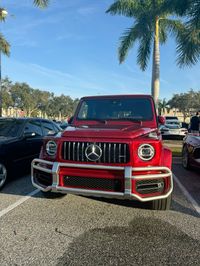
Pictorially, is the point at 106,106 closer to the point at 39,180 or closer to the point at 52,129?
the point at 39,180

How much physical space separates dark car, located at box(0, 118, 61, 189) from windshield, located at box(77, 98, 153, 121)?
0.84m

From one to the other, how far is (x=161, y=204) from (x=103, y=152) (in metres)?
1.36

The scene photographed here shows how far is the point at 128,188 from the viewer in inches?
157

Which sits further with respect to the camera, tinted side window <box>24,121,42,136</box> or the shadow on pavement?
tinted side window <box>24,121,42,136</box>

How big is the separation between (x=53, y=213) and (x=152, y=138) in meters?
1.96

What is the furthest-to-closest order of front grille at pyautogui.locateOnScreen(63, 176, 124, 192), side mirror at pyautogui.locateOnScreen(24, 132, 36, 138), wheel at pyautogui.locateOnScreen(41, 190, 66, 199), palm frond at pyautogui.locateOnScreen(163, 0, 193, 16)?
palm frond at pyautogui.locateOnScreen(163, 0, 193, 16) → side mirror at pyautogui.locateOnScreen(24, 132, 36, 138) → wheel at pyautogui.locateOnScreen(41, 190, 66, 199) → front grille at pyautogui.locateOnScreen(63, 176, 124, 192)

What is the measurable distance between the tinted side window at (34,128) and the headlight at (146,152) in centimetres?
362

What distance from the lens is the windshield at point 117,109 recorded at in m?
5.71

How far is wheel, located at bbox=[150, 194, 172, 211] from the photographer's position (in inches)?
180

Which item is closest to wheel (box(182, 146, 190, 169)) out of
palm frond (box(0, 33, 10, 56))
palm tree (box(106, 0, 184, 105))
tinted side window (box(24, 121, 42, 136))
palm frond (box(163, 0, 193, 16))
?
tinted side window (box(24, 121, 42, 136))

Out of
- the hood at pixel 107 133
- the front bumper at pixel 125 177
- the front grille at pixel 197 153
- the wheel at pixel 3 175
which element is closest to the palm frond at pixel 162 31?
the front grille at pixel 197 153

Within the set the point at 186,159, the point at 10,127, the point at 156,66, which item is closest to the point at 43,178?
the point at 10,127

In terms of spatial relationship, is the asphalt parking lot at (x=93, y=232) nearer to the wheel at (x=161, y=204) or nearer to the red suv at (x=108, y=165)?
the wheel at (x=161, y=204)

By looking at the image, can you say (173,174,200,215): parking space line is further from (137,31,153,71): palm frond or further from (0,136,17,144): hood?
(137,31,153,71): palm frond
